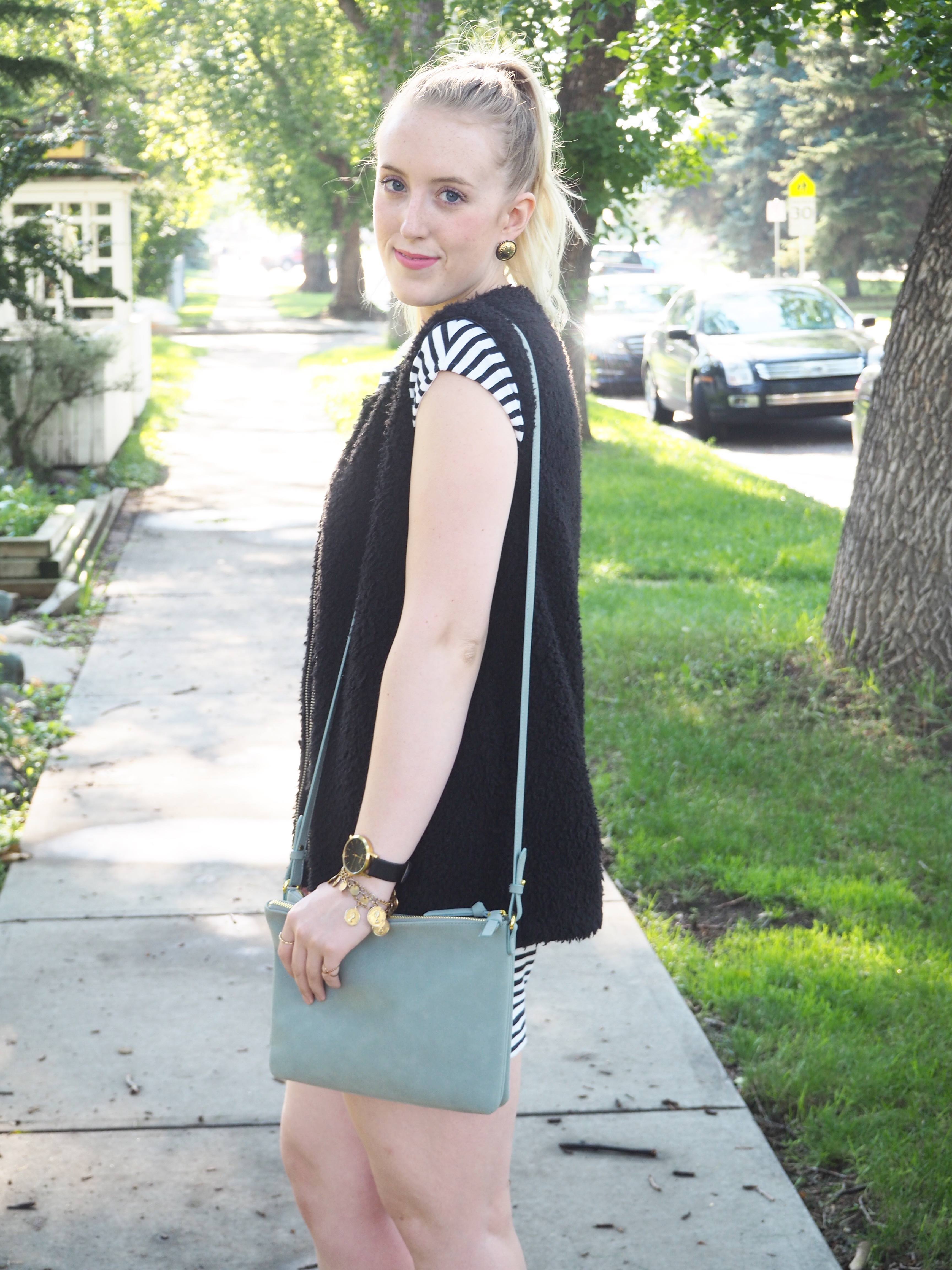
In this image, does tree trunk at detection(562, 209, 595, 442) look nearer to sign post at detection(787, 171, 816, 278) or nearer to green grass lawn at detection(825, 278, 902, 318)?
sign post at detection(787, 171, 816, 278)

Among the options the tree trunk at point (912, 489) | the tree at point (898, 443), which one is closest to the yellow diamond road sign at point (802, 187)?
the tree at point (898, 443)

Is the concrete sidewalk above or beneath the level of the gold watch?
beneath

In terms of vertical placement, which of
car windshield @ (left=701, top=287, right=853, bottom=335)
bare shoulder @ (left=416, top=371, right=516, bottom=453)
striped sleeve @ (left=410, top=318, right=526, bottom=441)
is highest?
car windshield @ (left=701, top=287, right=853, bottom=335)

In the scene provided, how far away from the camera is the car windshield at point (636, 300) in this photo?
2070 cm

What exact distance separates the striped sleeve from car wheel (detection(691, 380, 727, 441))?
13483mm

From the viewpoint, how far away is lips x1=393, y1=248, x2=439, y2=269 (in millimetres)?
1780

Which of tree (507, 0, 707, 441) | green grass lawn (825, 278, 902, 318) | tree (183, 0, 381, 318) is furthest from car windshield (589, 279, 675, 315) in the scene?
green grass lawn (825, 278, 902, 318)

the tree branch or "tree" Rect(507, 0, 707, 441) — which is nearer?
"tree" Rect(507, 0, 707, 441)

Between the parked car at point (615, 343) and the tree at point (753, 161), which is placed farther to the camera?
the tree at point (753, 161)

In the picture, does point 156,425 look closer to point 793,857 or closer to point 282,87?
point 793,857

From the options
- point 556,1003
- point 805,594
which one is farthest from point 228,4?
point 556,1003

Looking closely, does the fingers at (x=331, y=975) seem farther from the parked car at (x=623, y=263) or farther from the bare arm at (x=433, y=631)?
the parked car at (x=623, y=263)

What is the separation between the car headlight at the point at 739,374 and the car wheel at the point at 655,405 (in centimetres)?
176

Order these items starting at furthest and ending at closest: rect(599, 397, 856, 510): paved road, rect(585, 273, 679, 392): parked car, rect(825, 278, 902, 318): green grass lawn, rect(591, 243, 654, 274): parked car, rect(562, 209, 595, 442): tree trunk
Answer: 1. rect(825, 278, 902, 318): green grass lawn
2. rect(591, 243, 654, 274): parked car
3. rect(585, 273, 679, 392): parked car
4. rect(599, 397, 856, 510): paved road
5. rect(562, 209, 595, 442): tree trunk
